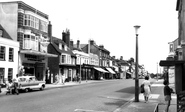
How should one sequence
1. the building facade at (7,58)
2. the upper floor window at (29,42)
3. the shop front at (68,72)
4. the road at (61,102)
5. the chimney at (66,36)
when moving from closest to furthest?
the road at (61,102) < the building facade at (7,58) < the upper floor window at (29,42) < the shop front at (68,72) < the chimney at (66,36)

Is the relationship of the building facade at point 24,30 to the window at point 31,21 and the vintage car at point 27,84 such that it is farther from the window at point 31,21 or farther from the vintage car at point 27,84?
the vintage car at point 27,84

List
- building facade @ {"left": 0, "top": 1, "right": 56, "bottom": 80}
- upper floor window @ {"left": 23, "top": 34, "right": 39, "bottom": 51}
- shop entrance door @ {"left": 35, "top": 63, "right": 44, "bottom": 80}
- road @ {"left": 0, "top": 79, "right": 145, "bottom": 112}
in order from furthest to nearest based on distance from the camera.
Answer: shop entrance door @ {"left": 35, "top": 63, "right": 44, "bottom": 80}
upper floor window @ {"left": 23, "top": 34, "right": 39, "bottom": 51}
building facade @ {"left": 0, "top": 1, "right": 56, "bottom": 80}
road @ {"left": 0, "top": 79, "right": 145, "bottom": 112}

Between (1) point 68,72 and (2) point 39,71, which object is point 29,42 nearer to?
(2) point 39,71

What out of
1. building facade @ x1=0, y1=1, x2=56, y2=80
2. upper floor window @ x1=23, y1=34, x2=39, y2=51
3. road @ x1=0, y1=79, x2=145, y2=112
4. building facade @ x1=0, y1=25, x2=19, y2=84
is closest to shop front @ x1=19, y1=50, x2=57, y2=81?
building facade @ x1=0, y1=1, x2=56, y2=80

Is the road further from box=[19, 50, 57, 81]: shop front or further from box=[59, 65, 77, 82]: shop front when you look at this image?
box=[59, 65, 77, 82]: shop front

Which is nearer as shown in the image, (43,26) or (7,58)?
(7,58)

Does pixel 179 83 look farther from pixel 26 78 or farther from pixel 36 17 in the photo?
pixel 36 17

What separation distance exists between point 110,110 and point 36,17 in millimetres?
25578

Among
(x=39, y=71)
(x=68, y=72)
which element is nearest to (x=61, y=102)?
(x=39, y=71)

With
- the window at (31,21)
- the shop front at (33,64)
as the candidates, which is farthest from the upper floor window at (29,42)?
the window at (31,21)

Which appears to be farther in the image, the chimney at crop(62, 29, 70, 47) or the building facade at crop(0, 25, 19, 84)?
the chimney at crop(62, 29, 70, 47)

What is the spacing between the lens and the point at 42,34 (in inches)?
1427

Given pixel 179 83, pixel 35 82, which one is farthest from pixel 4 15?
pixel 179 83

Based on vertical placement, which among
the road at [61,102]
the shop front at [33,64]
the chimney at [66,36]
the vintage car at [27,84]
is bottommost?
the road at [61,102]
